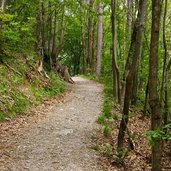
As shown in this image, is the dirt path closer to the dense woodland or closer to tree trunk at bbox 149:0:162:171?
the dense woodland

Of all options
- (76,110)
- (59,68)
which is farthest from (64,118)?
(59,68)

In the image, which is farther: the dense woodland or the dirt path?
the dirt path

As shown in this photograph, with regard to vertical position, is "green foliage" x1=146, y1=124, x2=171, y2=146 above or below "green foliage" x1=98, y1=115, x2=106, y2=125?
above

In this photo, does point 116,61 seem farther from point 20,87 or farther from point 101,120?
point 20,87

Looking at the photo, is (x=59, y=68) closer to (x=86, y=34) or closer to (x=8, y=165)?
(x=86, y=34)

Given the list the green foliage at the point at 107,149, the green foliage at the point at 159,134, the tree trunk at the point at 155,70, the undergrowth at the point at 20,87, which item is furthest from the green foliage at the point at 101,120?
the green foliage at the point at 159,134

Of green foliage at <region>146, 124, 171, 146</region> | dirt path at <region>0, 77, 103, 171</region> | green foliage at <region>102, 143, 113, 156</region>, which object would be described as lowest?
green foliage at <region>102, 143, 113, 156</region>

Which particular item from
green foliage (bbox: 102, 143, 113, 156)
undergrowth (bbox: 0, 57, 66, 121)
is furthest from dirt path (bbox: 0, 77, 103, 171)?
undergrowth (bbox: 0, 57, 66, 121)

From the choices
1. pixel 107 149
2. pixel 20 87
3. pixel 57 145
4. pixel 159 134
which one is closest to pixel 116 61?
pixel 20 87

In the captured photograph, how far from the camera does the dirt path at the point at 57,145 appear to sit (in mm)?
5633

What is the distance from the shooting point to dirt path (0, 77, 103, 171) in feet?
18.5

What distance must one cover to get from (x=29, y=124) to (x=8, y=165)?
8.98 ft

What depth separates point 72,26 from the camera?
28562 mm

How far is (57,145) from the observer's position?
6734 millimetres
